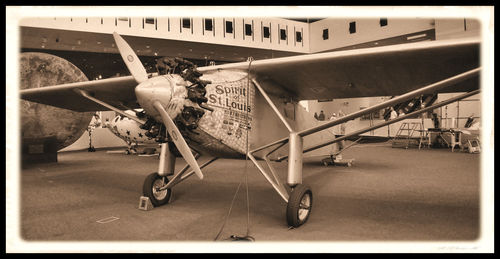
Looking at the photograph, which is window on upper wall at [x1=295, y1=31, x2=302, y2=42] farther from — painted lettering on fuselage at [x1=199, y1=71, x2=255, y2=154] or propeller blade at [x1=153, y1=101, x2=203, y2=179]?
propeller blade at [x1=153, y1=101, x2=203, y2=179]

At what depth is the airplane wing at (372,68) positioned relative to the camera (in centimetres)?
311

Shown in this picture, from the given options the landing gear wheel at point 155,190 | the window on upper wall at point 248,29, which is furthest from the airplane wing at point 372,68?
the window on upper wall at point 248,29

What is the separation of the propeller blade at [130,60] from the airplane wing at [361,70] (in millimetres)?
854

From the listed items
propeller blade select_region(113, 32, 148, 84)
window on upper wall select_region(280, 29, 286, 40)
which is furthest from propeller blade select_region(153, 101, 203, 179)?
window on upper wall select_region(280, 29, 286, 40)

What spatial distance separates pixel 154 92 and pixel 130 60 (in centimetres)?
55

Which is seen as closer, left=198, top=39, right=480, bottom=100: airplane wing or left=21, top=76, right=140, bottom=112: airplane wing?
left=198, top=39, right=480, bottom=100: airplane wing

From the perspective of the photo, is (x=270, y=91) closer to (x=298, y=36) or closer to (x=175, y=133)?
(x=175, y=133)

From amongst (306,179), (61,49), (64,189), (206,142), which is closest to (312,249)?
(206,142)

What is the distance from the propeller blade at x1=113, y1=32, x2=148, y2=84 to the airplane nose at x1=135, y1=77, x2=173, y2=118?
0.87 ft

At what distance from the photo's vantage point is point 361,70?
364cm

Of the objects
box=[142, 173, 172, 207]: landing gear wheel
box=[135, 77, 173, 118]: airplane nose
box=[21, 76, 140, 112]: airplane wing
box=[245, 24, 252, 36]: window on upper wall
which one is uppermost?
box=[245, 24, 252, 36]: window on upper wall

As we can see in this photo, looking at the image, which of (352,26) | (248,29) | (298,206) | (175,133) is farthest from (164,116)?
(352,26)

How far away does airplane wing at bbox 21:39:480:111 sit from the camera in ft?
10.3

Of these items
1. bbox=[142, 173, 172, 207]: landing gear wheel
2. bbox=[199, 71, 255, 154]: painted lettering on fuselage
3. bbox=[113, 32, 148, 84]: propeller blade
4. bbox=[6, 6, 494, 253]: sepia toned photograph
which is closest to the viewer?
bbox=[6, 6, 494, 253]: sepia toned photograph
